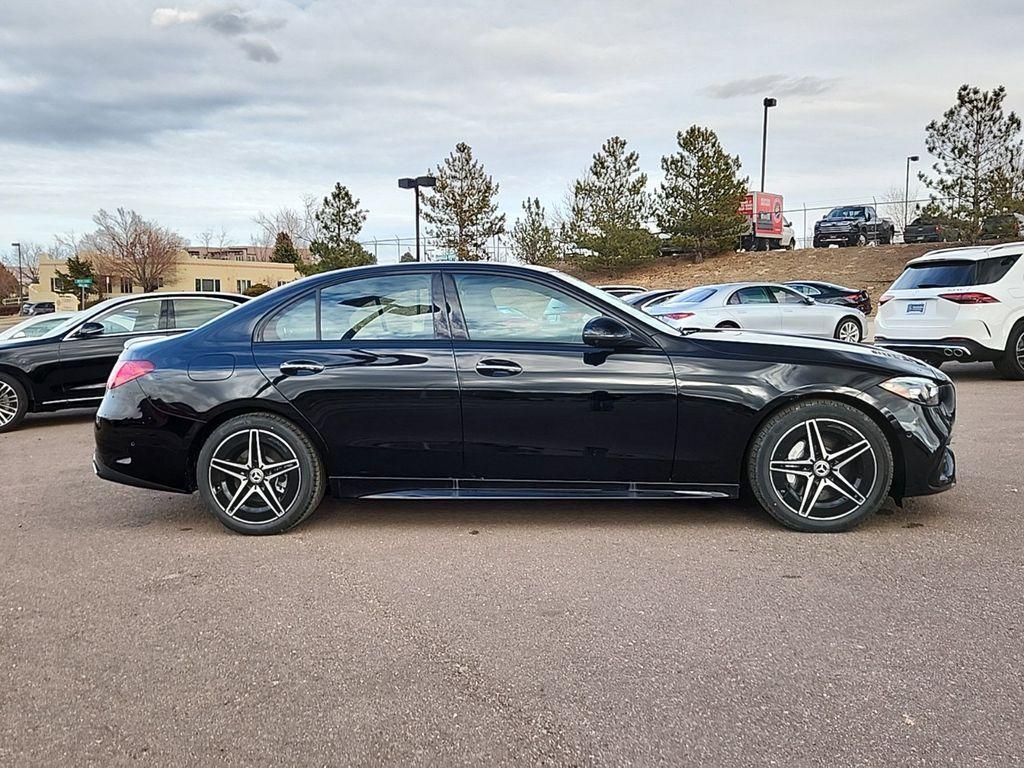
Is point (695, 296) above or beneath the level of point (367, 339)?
above

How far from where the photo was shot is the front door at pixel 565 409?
4.46 meters

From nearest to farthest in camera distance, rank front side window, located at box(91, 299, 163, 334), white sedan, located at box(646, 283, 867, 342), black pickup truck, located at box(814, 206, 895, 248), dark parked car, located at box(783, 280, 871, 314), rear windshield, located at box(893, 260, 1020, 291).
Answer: front side window, located at box(91, 299, 163, 334) → rear windshield, located at box(893, 260, 1020, 291) → white sedan, located at box(646, 283, 867, 342) → dark parked car, located at box(783, 280, 871, 314) → black pickup truck, located at box(814, 206, 895, 248)

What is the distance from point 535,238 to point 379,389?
43613 mm

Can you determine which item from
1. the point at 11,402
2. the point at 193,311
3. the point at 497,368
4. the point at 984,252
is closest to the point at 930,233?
the point at 984,252

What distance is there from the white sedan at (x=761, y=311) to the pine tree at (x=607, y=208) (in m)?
25.6

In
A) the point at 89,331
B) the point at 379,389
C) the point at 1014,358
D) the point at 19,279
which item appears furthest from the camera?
the point at 19,279

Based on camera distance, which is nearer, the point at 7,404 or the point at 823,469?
the point at 823,469

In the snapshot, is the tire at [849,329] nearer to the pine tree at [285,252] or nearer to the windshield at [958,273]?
the windshield at [958,273]

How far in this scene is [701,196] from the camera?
1521 inches

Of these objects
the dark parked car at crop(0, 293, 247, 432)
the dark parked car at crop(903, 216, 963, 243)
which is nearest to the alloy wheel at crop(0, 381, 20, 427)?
the dark parked car at crop(0, 293, 247, 432)

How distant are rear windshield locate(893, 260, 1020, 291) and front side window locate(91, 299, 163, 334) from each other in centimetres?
942

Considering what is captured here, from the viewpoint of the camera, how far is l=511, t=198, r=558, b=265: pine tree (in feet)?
155

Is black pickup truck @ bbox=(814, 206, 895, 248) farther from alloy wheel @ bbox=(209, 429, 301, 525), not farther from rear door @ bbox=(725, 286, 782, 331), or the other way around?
alloy wheel @ bbox=(209, 429, 301, 525)

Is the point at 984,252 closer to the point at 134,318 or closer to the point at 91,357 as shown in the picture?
the point at 134,318
